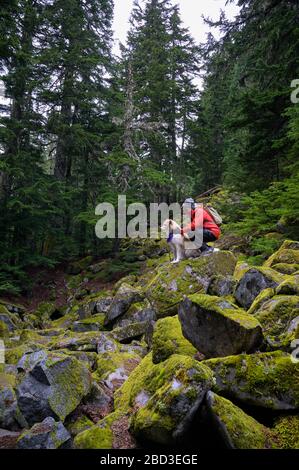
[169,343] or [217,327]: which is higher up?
[217,327]

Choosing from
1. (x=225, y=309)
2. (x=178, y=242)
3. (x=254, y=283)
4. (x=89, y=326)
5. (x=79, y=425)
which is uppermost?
(x=178, y=242)

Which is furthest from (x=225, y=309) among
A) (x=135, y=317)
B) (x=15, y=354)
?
(x=135, y=317)

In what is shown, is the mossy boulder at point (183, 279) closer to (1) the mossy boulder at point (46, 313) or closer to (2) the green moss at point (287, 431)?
(2) the green moss at point (287, 431)

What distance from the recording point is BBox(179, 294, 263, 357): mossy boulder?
425cm

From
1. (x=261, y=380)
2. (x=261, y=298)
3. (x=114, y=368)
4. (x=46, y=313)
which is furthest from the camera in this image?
(x=46, y=313)

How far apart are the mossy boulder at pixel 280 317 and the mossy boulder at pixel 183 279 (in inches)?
100

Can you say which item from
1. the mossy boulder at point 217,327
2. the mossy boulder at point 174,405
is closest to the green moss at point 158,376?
the mossy boulder at point 174,405

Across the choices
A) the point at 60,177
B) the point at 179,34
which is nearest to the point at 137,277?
the point at 60,177

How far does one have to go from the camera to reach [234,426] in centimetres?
328

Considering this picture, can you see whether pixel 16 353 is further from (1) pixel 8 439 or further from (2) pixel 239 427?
(2) pixel 239 427

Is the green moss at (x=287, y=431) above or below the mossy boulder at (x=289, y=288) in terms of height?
below

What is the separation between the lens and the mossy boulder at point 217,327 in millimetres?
4246

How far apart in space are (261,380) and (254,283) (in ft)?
8.04

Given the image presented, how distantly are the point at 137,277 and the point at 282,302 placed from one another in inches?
471
